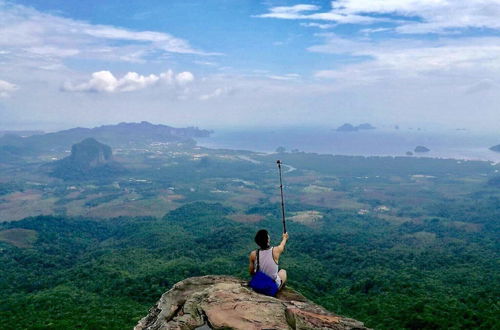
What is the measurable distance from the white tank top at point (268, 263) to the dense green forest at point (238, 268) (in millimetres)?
28557

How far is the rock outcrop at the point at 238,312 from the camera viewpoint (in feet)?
42.5

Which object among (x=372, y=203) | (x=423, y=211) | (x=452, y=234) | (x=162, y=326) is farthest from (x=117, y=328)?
(x=372, y=203)

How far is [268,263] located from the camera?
47.3 feet

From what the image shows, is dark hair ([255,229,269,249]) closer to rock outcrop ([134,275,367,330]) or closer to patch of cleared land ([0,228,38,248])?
rock outcrop ([134,275,367,330])

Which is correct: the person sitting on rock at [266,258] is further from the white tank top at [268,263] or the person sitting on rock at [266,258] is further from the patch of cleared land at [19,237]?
the patch of cleared land at [19,237]

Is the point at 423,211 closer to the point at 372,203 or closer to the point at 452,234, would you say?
the point at 372,203

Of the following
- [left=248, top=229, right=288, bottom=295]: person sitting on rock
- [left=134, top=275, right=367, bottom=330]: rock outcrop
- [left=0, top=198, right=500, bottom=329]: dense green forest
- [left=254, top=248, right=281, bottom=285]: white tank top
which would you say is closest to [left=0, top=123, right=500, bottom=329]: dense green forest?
[left=0, top=198, right=500, bottom=329]: dense green forest

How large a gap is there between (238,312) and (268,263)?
2.06 m

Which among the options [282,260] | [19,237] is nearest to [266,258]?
[282,260]

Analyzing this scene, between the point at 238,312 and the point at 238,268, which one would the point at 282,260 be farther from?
the point at 238,312

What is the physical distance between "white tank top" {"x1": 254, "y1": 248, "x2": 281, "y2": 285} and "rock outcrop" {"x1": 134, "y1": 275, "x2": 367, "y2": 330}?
91 cm

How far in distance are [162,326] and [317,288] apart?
52.1 m

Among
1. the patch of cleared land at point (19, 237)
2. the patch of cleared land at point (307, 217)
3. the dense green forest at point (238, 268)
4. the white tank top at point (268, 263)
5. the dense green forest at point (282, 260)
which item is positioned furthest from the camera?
the patch of cleared land at point (307, 217)

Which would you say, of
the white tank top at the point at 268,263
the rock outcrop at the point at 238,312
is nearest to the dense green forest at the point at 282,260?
the rock outcrop at the point at 238,312
